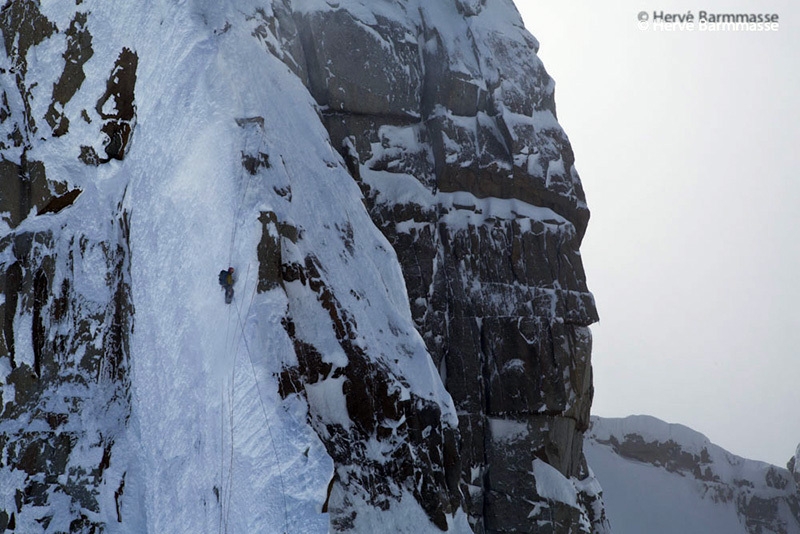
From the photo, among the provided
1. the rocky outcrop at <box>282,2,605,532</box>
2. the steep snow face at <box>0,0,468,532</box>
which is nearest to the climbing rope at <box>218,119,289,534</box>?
the steep snow face at <box>0,0,468,532</box>

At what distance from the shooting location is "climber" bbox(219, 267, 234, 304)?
13023mm

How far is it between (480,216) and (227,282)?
13824mm

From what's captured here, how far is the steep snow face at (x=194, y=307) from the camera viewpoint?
12.6 meters

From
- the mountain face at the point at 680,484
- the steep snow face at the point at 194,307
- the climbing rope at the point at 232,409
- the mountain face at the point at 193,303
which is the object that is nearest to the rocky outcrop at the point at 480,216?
the mountain face at the point at 193,303

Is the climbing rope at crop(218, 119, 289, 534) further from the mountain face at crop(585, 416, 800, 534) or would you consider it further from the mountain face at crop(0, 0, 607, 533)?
the mountain face at crop(585, 416, 800, 534)

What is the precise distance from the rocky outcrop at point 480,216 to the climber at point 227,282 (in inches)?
397

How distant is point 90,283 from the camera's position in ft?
49.6

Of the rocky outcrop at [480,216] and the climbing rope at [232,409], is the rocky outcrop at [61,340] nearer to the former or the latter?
the climbing rope at [232,409]

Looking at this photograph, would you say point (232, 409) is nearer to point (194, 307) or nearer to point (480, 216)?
point (194, 307)

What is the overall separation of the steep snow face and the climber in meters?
0.12

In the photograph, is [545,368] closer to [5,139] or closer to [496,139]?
[496,139]

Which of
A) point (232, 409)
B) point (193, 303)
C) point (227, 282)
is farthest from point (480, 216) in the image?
point (232, 409)

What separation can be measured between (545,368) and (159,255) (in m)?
14.4

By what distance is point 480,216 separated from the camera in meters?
25.9
